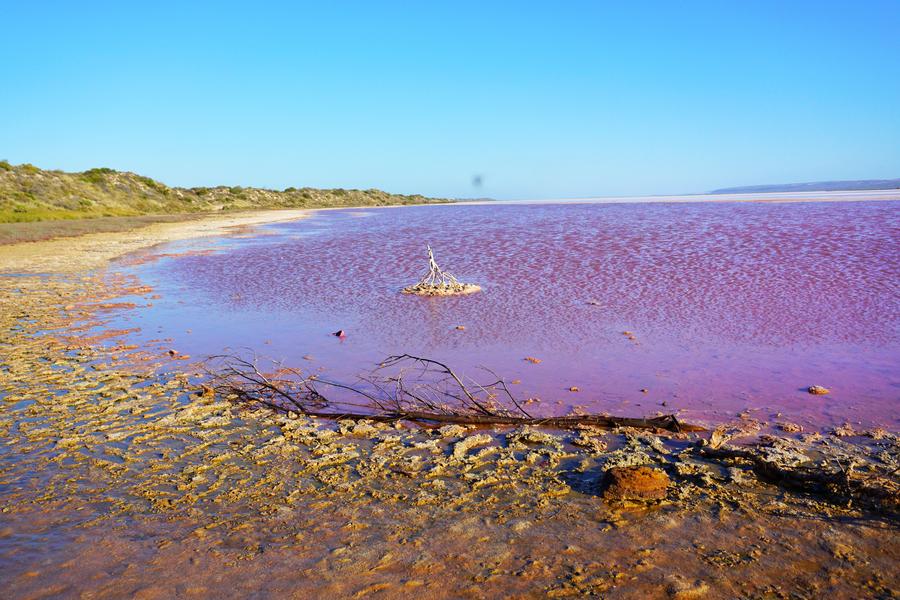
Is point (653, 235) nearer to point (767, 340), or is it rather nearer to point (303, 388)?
point (767, 340)

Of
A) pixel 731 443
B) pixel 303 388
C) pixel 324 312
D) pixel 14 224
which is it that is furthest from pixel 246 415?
pixel 14 224

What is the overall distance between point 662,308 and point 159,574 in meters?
8.02

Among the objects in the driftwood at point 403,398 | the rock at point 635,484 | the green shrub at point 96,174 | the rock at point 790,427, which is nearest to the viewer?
the rock at point 635,484

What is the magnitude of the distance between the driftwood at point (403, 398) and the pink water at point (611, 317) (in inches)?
14.1

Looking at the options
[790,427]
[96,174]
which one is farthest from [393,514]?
[96,174]

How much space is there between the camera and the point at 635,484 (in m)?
3.64

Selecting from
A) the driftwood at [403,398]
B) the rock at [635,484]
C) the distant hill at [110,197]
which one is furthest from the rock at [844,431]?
the distant hill at [110,197]

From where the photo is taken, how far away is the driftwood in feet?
15.7

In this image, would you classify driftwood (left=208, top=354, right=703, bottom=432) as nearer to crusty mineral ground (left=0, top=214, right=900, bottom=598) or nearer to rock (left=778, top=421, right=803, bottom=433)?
crusty mineral ground (left=0, top=214, right=900, bottom=598)

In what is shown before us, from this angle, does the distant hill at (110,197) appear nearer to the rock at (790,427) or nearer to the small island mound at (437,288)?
the small island mound at (437,288)

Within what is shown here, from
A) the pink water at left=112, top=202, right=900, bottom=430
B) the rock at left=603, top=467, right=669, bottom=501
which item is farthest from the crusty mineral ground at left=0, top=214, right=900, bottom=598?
the pink water at left=112, top=202, right=900, bottom=430

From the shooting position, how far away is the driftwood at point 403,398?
479 centimetres

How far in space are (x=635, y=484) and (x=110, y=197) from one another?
4702cm

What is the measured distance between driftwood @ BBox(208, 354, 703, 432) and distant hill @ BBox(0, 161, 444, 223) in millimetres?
29745
